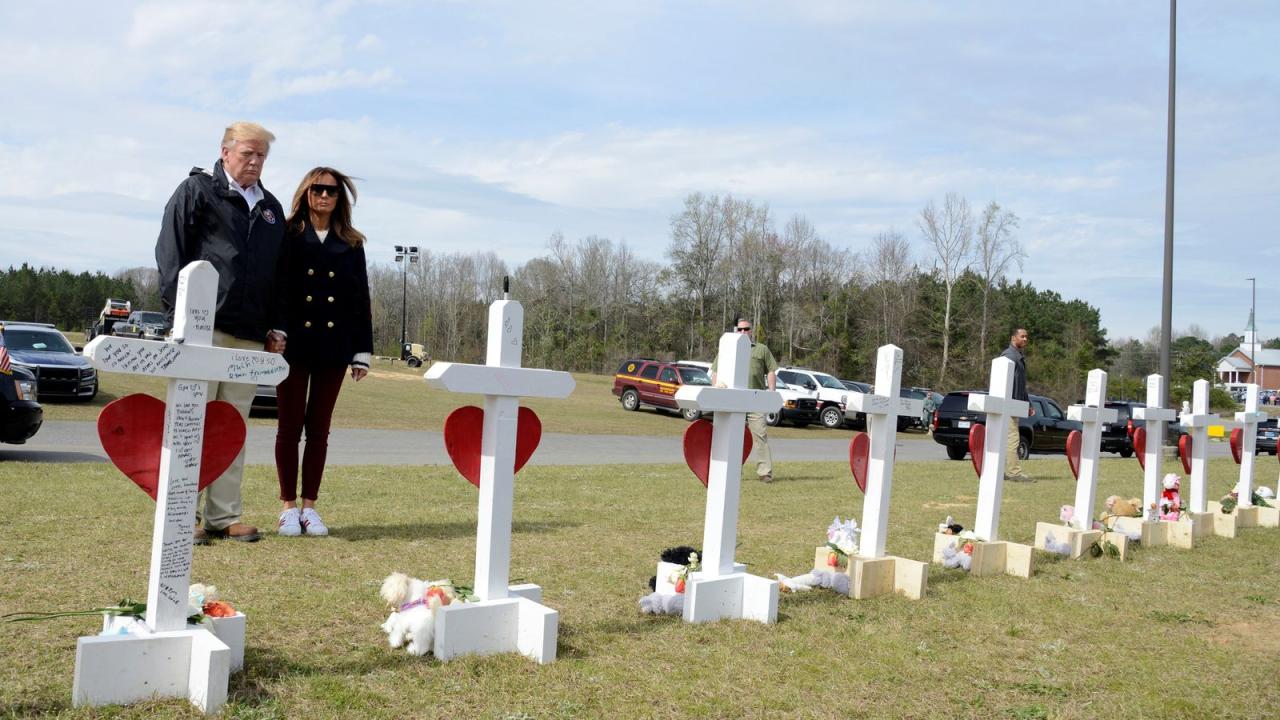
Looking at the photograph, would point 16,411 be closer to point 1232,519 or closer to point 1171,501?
point 1171,501

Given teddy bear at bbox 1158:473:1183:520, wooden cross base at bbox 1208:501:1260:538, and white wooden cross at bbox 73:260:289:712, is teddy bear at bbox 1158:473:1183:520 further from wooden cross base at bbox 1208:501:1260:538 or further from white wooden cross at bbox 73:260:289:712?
white wooden cross at bbox 73:260:289:712

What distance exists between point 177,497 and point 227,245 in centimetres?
181

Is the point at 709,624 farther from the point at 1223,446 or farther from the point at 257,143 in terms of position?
the point at 1223,446

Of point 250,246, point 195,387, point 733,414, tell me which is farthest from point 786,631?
point 250,246

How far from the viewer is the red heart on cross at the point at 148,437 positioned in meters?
3.08

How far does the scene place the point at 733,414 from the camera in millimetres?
4727

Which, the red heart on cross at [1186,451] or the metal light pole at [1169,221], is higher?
the metal light pole at [1169,221]

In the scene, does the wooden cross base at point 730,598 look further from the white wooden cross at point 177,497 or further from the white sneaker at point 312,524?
the white sneaker at point 312,524

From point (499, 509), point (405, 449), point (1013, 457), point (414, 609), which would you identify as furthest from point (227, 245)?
point (1013, 457)

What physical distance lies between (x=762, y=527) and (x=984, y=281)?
53.2 meters

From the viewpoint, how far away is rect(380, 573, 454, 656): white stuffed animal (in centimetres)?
371

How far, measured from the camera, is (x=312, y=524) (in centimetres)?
592

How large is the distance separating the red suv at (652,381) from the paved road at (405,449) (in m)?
8.72

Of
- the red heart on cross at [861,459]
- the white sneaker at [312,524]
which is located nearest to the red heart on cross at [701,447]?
the red heart on cross at [861,459]
